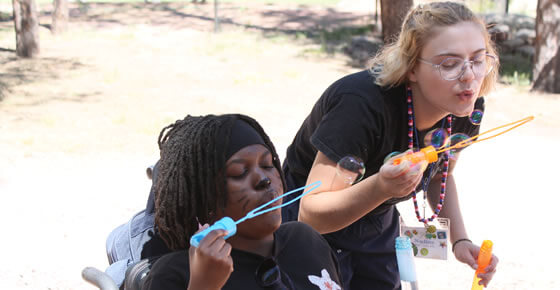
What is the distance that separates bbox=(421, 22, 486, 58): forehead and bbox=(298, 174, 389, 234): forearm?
48cm

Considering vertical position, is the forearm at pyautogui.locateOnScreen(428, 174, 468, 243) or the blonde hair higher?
the blonde hair

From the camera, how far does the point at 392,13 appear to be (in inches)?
408

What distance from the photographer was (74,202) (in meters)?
4.93

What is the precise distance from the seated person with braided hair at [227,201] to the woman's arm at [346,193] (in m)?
0.22

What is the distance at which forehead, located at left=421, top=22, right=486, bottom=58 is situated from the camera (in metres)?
1.94

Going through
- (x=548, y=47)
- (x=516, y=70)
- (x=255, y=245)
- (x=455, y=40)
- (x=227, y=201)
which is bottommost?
(x=516, y=70)

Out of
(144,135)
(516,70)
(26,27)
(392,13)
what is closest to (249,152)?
(144,135)

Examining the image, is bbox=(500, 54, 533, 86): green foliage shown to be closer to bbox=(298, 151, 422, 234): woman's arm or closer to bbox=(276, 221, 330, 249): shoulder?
bbox=(298, 151, 422, 234): woman's arm

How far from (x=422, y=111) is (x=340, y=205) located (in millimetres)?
413

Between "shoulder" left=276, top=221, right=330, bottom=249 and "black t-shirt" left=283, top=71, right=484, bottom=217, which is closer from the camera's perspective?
"shoulder" left=276, top=221, right=330, bottom=249

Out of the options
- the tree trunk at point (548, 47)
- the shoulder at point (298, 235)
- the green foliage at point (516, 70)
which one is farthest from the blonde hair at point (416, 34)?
the green foliage at point (516, 70)

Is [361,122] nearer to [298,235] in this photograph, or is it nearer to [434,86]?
[434,86]

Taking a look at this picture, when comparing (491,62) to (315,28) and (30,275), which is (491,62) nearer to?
(30,275)

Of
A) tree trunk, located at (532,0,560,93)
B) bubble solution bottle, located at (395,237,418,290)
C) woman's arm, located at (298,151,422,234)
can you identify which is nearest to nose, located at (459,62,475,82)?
woman's arm, located at (298,151,422,234)
